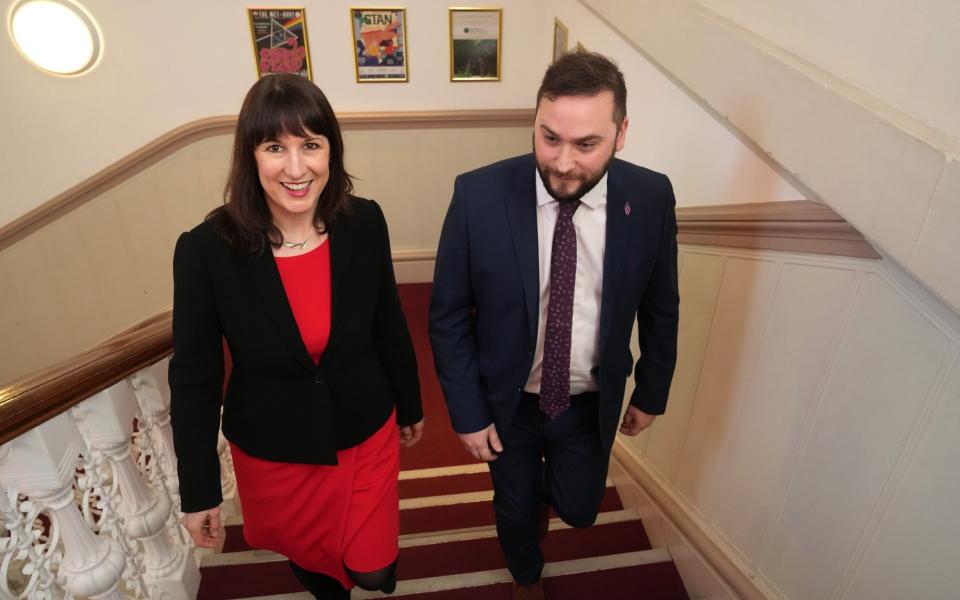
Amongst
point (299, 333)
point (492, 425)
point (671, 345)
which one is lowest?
point (492, 425)

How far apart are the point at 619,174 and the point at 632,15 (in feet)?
3.13

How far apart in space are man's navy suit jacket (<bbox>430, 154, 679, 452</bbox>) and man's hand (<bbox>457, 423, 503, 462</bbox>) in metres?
0.02

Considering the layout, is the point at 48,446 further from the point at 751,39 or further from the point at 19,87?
the point at 19,87

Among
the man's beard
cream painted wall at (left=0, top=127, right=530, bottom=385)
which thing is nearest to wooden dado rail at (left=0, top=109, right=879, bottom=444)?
the man's beard

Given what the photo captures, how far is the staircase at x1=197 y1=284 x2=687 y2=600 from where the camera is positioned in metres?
1.85

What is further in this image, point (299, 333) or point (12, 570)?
point (12, 570)

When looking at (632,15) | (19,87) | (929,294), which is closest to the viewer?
(929,294)

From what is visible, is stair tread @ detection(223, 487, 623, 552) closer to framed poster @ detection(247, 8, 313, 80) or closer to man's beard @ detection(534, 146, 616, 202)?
man's beard @ detection(534, 146, 616, 202)

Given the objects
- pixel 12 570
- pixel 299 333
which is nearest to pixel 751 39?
pixel 299 333

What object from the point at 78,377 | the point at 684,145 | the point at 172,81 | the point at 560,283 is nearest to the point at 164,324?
the point at 78,377

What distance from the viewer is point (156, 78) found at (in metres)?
3.72

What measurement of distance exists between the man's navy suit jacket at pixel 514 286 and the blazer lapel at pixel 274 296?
37 cm

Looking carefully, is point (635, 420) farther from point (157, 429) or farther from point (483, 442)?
point (157, 429)

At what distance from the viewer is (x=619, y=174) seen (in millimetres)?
1413
